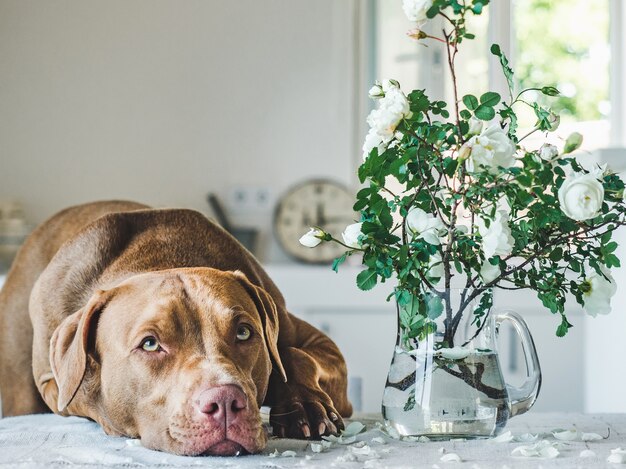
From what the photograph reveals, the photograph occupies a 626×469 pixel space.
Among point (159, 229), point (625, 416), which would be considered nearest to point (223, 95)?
point (159, 229)

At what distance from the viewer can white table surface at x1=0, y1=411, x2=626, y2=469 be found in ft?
2.96

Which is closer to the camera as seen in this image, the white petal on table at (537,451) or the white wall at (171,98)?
the white petal on table at (537,451)

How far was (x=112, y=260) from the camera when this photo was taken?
3.95ft

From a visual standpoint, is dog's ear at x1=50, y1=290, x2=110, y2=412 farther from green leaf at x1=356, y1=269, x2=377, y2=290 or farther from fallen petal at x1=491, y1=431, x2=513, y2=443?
fallen petal at x1=491, y1=431, x2=513, y2=443

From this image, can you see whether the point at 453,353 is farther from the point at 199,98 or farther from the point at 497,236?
the point at 199,98

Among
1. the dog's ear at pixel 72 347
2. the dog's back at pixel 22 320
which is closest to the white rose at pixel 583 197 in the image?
the dog's ear at pixel 72 347

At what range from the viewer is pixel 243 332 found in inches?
40.5

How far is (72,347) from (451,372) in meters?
0.47

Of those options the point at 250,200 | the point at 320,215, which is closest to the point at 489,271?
the point at 320,215

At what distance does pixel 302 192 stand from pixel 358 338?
0.70m

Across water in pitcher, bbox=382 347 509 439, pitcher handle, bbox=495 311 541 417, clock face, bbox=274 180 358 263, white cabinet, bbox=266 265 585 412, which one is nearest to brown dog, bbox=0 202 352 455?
water in pitcher, bbox=382 347 509 439

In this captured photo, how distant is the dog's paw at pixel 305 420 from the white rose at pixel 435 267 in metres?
0.23

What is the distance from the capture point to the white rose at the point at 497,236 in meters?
0.91

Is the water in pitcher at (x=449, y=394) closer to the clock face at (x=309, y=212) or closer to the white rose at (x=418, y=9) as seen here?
the white rose at (x=418, y=9)
